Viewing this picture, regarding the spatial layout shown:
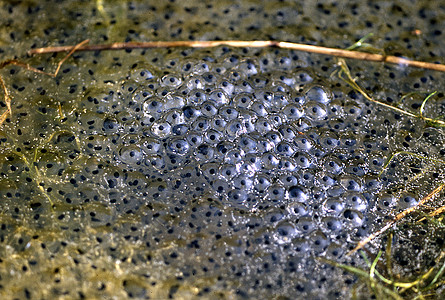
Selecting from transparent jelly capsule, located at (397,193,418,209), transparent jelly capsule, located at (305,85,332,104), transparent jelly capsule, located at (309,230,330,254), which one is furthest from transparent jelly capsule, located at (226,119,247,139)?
transparent jelly capsule, located at (397,193,418,209)

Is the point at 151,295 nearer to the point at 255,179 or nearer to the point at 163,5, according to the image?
the point at 255,179

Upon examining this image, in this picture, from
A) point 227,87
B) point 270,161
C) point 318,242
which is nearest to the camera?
point 318,242

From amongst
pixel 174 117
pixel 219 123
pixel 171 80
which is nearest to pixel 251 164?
pixel 219 123

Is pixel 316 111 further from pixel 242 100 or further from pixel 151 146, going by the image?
pixel 151 146

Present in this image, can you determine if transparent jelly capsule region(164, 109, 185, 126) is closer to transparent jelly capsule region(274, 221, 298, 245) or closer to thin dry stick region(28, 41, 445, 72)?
thin dry stick region(28, 41, 445, 72)

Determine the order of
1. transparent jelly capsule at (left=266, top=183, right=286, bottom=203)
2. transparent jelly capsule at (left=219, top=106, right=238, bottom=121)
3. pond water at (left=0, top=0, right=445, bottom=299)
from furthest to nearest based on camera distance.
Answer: transparent jelly capsule at (left=219, top=106, right=238, bottom=121) < transparent jelly capsule at (left=266, top=183, right=286, bottom=203) < pond water at (left=0, top=0, right=445, bottom=299)

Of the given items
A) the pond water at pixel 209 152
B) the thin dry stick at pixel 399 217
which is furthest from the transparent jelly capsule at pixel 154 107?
the thin dry stick at pixel 399 217

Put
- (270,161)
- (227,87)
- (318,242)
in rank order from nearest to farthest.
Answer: (318,242), (270,161), (227,87)

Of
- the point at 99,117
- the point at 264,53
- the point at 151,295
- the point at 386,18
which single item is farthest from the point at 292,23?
the point at 151,295

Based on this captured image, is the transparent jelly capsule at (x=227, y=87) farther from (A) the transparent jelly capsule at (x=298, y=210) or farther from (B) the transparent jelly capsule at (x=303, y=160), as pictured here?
(A) the transparent jelly capsule at (x=298, y=210)
